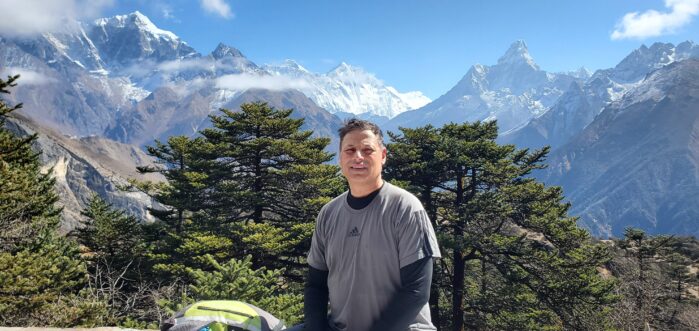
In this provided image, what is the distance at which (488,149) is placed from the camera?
20.7m

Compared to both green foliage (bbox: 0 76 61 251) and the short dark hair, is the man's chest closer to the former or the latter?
the short dark hair

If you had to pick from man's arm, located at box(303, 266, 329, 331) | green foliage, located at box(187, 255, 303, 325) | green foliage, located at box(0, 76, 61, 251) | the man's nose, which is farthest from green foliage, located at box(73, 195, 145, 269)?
the man's nose

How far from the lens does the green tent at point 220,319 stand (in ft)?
12.5

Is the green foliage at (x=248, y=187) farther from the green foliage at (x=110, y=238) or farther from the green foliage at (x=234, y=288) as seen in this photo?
the green foliage at (x=234, y=288)

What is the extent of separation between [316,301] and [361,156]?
132 centimetres

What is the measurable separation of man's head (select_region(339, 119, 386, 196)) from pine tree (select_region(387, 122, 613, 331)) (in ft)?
50.1

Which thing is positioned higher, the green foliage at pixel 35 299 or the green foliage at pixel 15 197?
the green foliage at pixel 15 197

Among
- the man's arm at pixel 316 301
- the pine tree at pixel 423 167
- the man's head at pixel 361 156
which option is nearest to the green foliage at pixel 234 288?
the man's arm at pixel 316 301

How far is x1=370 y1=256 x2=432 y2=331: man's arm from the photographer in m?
3.29

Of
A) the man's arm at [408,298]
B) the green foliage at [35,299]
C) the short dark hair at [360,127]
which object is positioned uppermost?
Answer: the short dark hair at [360,127]

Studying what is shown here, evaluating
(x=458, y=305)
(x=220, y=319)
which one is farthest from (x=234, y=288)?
(x=458, y=305)

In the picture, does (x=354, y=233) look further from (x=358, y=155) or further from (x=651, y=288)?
(x=651, y=288)

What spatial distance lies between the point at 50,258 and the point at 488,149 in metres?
17.8

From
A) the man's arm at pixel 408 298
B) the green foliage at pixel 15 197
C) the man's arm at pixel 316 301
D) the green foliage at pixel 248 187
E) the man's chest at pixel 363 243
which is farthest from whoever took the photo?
the green foliage at pixel 248 187
